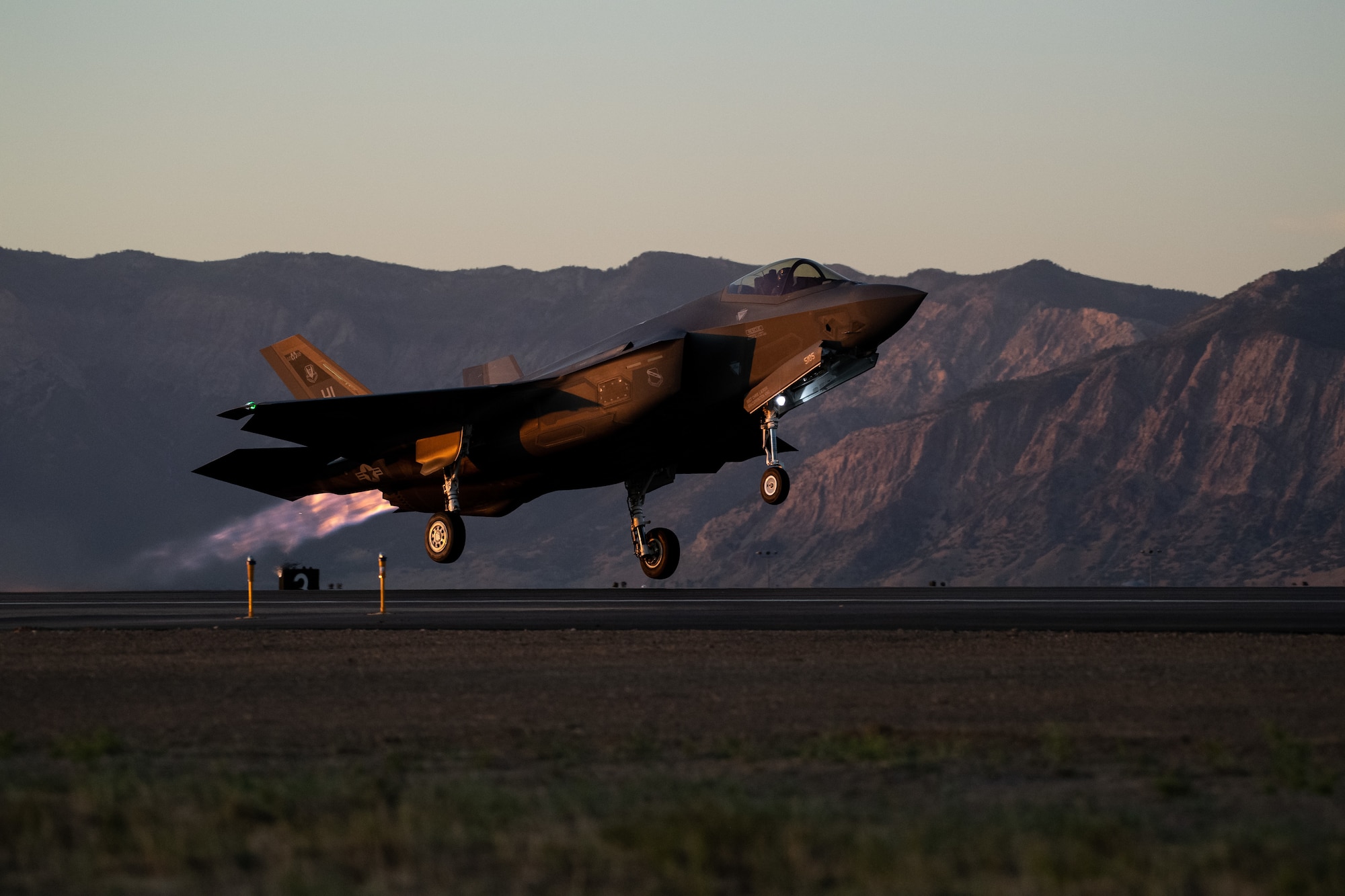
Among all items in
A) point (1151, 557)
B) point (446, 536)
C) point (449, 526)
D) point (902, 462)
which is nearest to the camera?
point (449, 526)

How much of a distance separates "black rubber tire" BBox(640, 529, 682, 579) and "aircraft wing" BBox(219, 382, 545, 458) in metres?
5.49

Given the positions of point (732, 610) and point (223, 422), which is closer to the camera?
point (732, 610)

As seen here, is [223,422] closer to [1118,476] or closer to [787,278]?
[1118,476]

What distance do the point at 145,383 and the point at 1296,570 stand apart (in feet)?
448

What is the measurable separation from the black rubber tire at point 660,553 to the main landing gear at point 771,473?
6630mm

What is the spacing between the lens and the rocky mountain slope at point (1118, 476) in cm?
11262

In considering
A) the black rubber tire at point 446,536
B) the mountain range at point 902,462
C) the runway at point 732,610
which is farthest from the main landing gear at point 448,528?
the mountain range at point 902,462

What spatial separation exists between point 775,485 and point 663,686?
12868 millimetres

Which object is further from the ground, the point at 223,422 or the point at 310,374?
the point at 223,422

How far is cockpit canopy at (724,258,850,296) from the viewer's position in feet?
97.1

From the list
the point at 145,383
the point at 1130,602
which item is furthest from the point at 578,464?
the point at 145,383

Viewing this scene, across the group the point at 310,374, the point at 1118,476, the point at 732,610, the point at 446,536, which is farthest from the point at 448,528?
the point at 1118,476

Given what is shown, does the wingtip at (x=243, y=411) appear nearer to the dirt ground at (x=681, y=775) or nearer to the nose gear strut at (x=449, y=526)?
the nose gear strut at (x=449, y=526)

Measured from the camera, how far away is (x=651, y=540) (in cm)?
3591
